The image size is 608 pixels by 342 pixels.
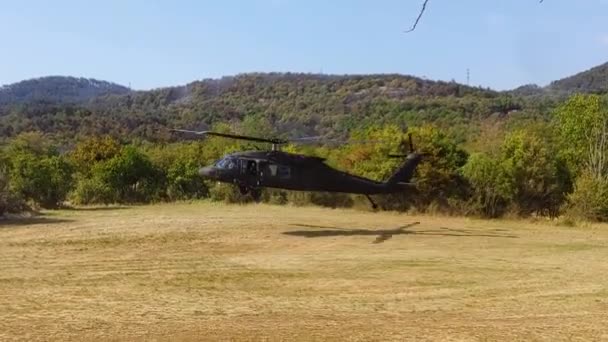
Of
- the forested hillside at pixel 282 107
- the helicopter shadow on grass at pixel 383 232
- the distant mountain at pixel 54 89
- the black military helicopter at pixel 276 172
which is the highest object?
the distant mountain at pixel 54 89

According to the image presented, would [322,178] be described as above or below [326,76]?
below

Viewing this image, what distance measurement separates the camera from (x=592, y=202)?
27.9m

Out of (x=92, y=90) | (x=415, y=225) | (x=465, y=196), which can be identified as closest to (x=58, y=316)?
(x=415, y=225)

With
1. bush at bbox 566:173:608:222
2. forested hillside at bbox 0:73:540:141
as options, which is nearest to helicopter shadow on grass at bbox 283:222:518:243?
bush at bbox 566:173:608:222

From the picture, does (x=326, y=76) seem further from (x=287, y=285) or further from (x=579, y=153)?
(x=287, y=285)

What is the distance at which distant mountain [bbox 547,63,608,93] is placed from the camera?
88.9 metres

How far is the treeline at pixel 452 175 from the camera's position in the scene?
29141 millimetres

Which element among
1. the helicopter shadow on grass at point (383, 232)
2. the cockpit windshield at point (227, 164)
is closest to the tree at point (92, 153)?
the helicopter shadow on grass at point (383, 232)

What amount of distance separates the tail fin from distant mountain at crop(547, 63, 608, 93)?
66503mm

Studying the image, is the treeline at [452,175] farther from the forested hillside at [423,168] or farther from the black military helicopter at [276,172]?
the black military helicopter at [276,172]

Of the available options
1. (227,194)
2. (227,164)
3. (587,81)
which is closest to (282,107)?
(587,81)

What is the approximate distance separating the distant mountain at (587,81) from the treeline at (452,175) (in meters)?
55.8

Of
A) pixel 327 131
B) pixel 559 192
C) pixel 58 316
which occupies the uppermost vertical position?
pixel 327 131

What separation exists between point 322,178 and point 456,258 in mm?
5821
